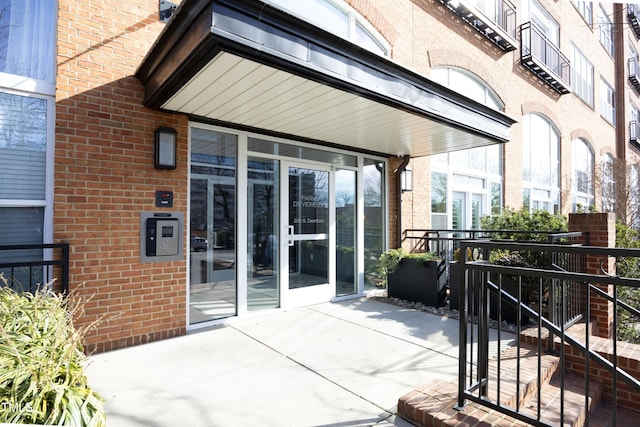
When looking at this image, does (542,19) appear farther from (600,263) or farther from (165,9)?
(165,9)

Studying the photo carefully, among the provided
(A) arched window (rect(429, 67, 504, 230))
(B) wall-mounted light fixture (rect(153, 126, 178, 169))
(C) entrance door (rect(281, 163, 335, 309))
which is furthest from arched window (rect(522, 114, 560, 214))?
(B) wall-mounted light fixture (rect(153, 126, 178, 169))

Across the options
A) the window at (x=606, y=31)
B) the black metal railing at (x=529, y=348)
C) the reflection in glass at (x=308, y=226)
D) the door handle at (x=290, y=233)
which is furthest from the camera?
the window at (x=606, y=31)

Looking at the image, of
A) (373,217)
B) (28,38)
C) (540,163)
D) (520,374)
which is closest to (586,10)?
(540,163)

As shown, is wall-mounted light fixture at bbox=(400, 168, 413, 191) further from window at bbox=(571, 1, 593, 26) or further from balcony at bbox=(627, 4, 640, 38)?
balcony at bbox=(627, 4, 640, 38)

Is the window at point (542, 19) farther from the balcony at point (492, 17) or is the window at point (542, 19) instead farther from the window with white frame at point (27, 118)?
the window with white frame at point (27, 118)

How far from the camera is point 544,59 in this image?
1062cm

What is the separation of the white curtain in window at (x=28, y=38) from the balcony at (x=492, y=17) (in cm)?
681

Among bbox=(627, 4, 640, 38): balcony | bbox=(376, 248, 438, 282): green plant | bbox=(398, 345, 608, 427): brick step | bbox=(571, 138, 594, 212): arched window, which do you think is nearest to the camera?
bbox=(398, 345, 608, 427): brick step

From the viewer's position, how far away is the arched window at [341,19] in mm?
5184

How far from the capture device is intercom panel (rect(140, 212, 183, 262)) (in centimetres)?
376

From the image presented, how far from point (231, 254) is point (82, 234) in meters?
1.64

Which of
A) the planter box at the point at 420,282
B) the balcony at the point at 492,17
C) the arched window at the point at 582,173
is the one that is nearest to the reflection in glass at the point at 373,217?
the planter box at the point at 420,282

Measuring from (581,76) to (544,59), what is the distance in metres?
4.31

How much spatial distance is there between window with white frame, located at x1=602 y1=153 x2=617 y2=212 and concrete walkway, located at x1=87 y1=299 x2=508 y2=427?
41.8 ft
